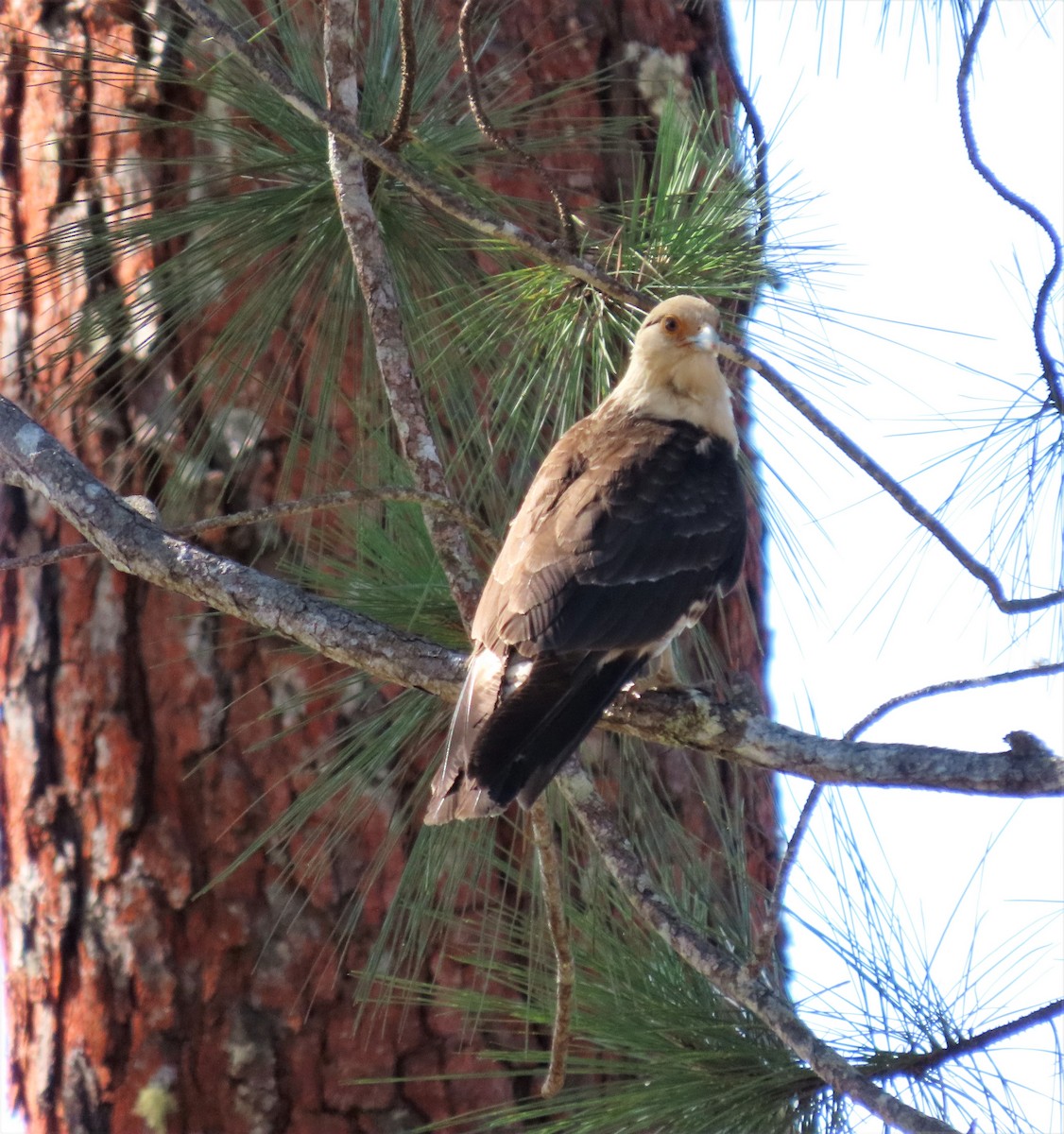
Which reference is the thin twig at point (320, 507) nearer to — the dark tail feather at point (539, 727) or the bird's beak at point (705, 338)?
the dark tail feather at point (539, 727)

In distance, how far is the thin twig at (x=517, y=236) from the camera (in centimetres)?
202

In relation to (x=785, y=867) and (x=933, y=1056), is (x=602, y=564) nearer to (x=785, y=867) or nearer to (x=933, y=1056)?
(x=785, y=867)

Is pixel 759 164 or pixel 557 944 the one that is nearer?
pixel 557 944

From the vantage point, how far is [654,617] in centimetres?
→ 231

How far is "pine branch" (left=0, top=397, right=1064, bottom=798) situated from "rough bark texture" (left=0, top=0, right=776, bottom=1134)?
2.43 ft

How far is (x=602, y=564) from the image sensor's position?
2.34 meters

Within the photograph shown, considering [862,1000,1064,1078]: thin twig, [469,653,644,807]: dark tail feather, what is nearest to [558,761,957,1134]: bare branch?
[862,1000,1064,1078]: thin twig

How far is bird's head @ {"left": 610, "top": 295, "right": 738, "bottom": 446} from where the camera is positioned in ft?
8.27

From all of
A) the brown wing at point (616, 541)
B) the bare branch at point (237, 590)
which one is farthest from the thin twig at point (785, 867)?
the bare branch at point (237, 590)

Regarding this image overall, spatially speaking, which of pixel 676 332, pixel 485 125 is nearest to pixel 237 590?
pixel 485 125

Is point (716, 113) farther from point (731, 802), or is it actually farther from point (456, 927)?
point (456, 927)

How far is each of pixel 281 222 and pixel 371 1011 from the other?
5.42 feet

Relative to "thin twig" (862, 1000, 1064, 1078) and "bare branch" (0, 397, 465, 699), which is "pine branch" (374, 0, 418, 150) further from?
"thin twig" (862, 1000, 1064, 1078)

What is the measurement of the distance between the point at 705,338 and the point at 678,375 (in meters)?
0.28
